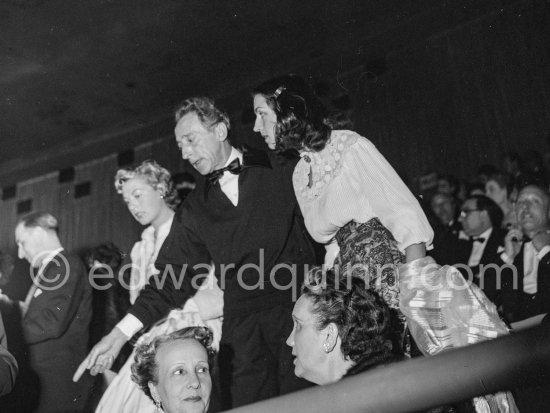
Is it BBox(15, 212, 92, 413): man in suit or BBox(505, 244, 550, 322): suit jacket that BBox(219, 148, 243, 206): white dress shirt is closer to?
BBox(15, 212, 92, 413): man in suit

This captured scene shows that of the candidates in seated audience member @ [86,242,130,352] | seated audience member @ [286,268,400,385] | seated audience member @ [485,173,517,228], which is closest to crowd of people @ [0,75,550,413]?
seated audience member @ [286,268,400,385]

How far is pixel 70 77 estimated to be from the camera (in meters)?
7.20

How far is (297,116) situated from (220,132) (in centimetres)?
57

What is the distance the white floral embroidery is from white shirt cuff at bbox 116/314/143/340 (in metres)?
0.89

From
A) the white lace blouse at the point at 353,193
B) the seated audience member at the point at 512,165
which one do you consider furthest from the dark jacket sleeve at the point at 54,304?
the seated audience member at the point at 512,165

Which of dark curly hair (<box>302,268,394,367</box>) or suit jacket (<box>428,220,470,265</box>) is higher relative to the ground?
suit jacket (<box>428,220,470,265</box>)

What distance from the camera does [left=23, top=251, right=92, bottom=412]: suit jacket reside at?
351cm

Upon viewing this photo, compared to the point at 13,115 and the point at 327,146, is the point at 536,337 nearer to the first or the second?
A: the point at 327,146

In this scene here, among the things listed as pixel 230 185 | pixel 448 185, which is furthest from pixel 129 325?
pixel 448 185

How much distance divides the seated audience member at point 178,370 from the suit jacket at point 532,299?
→ 1876 mm

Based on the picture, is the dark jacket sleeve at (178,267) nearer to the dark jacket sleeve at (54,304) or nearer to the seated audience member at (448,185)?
the dark jacket sleeve at (54,304)

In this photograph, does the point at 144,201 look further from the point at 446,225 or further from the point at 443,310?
the point at 446,225

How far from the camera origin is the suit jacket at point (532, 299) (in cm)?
339

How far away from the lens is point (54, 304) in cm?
355
